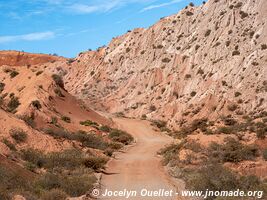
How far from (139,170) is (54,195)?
8660 millimetres

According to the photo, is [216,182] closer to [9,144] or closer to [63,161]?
[63,161]

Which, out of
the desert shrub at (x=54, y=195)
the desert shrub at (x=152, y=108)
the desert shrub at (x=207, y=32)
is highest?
the desert shrub at (x=207, y=32)

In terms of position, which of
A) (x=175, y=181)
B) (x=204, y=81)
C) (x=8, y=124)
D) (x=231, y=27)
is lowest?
(x=175, y=181)

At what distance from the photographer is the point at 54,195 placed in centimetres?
1402

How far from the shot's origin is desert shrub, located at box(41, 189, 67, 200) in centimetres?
1380

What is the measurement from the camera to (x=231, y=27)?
2207 inches

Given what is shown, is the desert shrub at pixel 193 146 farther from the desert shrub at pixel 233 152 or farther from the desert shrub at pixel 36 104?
the desert shrub at pixel 36 104

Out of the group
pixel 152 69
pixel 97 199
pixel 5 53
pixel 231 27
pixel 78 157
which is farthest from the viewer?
pixel 5 53

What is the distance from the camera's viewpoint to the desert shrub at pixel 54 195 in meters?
13.8

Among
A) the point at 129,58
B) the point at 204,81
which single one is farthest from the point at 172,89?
the point at 129,58

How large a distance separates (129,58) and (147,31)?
5849 millimetres

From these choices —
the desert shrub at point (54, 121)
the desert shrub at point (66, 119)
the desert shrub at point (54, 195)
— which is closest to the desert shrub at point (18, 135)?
the desert shrub at point (54, 121)

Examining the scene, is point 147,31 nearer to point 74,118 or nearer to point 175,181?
point 74,118

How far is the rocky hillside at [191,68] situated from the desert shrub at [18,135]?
2418 centimetres
